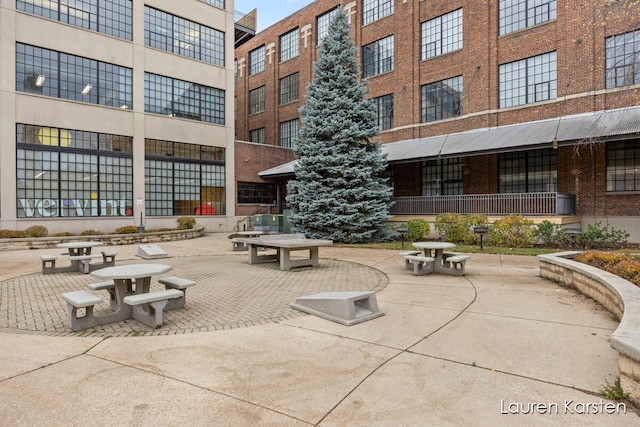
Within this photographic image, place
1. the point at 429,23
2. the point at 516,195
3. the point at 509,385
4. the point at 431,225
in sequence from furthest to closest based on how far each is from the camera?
the point at 429,23
the point at 431,225
the point at 516,195
the point at 509,385

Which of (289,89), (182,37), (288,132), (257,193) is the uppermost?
(182,37)

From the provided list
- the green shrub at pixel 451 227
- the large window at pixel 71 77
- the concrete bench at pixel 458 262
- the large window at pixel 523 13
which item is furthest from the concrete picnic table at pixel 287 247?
the large window at pixel 523 13

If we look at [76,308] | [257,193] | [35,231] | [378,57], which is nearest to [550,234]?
[76,308]

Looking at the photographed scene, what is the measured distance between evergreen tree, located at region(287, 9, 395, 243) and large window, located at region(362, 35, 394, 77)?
752cm

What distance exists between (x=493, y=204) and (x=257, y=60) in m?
28.4

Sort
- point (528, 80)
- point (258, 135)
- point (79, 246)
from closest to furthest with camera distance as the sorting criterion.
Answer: point (79, 246), point (528, 80), point (258, 135)

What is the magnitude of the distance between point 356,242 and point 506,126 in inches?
405

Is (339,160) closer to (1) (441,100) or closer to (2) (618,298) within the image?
(1) (441,100)

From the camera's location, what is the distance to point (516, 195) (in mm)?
17500

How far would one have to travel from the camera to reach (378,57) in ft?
86.6

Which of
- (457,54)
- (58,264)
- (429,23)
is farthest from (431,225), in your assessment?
(58,264)

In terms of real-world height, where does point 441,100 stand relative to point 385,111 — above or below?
below

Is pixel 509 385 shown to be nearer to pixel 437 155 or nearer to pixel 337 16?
pixel 437 155

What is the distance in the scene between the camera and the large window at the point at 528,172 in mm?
18516
